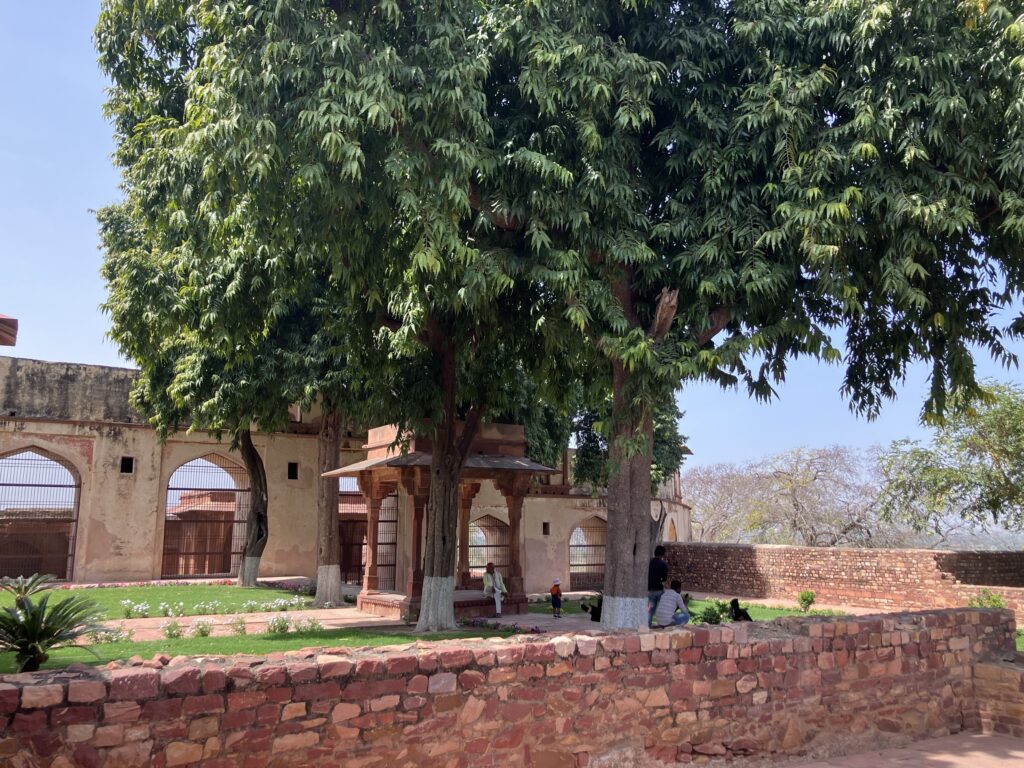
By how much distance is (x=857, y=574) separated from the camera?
66.3 ft

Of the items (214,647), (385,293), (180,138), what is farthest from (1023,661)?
(180,138)

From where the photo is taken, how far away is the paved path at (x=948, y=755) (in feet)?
22.1

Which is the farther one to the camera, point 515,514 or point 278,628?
point 515,514

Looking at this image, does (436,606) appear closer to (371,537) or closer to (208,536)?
(371,537)

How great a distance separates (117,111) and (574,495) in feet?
56.1

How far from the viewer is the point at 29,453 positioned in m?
21.0

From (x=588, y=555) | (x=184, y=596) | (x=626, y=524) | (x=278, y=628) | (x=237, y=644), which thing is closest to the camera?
(x=626, y=524)

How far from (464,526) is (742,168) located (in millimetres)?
11095

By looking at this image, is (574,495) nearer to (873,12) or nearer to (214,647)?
(214,647)

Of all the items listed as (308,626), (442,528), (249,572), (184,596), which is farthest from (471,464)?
(249,572)

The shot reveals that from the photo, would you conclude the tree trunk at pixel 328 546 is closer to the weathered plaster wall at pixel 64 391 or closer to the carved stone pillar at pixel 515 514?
the carved stone pillar at pixel 515 514

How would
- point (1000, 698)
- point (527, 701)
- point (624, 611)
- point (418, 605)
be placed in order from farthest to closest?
1. point (418, 605)
2. point (624, 611)
3. point (1000, 698)
4. point (527, 701)

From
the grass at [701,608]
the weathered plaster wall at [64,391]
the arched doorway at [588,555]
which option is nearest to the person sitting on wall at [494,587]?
the grass at [701,608]

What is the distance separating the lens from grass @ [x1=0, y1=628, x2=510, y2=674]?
963cm
